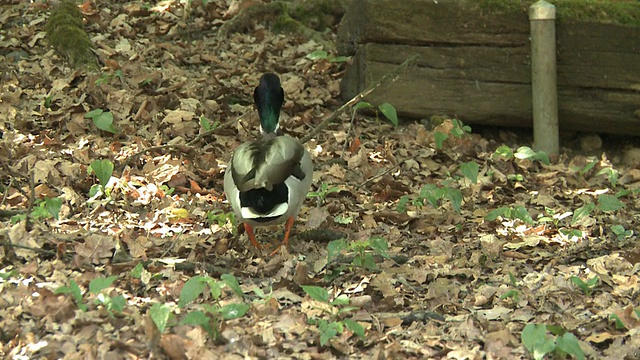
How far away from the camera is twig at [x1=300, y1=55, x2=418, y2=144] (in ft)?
23.1

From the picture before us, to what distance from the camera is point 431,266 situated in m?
5.29

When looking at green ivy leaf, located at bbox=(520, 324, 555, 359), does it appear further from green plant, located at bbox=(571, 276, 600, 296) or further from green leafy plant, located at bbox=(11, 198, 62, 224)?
green leafy plant, located at bbox=(11, 198, 62, 224)

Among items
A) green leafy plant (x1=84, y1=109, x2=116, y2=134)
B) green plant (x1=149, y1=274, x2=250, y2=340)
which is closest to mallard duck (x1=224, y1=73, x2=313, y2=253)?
green plant (x1=149, y1=274, x2=250, y2=340)

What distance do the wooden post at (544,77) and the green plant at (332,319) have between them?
13.0ft

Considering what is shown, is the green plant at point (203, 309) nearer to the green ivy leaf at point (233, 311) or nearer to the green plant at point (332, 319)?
the green ivy leaf at point (233, 311)

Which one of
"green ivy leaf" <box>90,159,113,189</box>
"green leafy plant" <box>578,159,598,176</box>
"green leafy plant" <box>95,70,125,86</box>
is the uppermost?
"green ivy leaf" <box>90,159,113,189</box>

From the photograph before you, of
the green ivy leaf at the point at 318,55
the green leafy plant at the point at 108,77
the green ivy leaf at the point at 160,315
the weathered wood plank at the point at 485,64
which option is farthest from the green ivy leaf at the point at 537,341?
the green ivy leaf at the point at 318,55

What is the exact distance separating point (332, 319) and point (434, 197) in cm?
206

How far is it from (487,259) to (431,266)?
36 cm

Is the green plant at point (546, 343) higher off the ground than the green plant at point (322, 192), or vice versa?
the green plant at point (546, 343)

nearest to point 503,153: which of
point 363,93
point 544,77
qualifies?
point 544,77

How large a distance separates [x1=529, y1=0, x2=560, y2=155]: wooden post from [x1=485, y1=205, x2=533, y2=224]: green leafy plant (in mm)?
2013

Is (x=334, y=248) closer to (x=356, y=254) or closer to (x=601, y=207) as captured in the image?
(x=356, y=254)

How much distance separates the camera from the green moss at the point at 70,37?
8.21m
